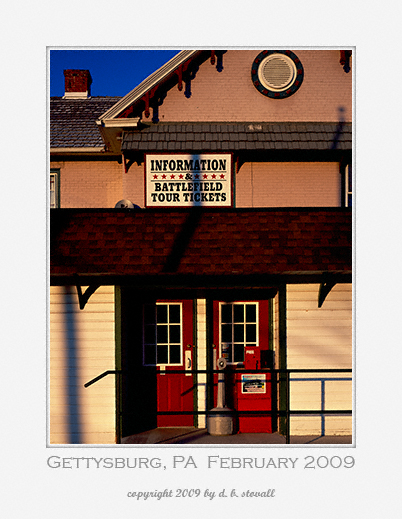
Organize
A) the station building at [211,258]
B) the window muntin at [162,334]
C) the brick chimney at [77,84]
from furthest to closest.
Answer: the brick chimney at [77,84]
the window muntin at [162,334]
the station building at [211,258]

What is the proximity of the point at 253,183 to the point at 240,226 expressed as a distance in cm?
216

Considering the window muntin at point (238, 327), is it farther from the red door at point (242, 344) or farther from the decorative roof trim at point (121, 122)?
the decorative roof trim at point (121, 122)

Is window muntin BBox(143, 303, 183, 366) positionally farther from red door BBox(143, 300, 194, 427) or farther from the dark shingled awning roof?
the dark shingled awning roof

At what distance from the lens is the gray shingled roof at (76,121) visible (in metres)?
9.52

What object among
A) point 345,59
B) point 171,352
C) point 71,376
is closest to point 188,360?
point 171,352

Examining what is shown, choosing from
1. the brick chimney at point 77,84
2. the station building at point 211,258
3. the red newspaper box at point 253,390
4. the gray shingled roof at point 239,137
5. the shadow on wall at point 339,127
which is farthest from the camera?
the brick chimney at point 77,84

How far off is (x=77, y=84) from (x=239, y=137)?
6490 mm

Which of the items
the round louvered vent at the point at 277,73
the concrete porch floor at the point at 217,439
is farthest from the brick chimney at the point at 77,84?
the concrete porch floor at the point at 217,439

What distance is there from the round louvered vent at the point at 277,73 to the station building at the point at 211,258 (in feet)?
0.07

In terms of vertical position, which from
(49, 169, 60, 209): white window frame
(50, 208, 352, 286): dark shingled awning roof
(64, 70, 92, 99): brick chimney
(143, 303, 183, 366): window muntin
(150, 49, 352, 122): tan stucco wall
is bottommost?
(143, 303, 183, 366): window muntin

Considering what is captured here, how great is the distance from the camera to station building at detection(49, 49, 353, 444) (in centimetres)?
618

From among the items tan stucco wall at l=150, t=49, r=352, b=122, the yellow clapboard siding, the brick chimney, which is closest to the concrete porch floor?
the yellow clapboard siding

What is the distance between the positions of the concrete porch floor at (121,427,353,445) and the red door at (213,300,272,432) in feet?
1.48

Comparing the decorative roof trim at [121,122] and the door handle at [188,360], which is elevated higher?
the decorative roof trim at [121,122]
